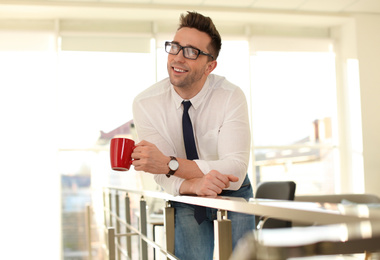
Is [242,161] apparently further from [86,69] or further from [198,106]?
[86,69]

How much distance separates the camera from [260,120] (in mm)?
7129

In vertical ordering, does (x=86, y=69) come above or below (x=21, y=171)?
above

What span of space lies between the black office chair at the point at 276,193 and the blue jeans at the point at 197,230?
67.5 inches

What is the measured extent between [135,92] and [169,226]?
5240 mm

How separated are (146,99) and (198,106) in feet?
0.68

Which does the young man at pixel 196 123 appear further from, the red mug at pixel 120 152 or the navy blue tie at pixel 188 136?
the red mug at pixel 120 152

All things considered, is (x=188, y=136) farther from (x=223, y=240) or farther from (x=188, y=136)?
(x=223, y=240)

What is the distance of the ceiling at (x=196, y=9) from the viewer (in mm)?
6203

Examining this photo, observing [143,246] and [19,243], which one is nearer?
[143,246]

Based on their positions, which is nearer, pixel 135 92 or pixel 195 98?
pixel 195 98

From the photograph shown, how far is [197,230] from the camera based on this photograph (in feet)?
5.73

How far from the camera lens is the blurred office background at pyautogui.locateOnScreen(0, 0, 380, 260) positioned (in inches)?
255

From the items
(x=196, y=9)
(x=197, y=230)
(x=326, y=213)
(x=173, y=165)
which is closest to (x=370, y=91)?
(x=196, y=9)

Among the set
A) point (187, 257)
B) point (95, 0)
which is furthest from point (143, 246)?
Answer: point (95, 0)
